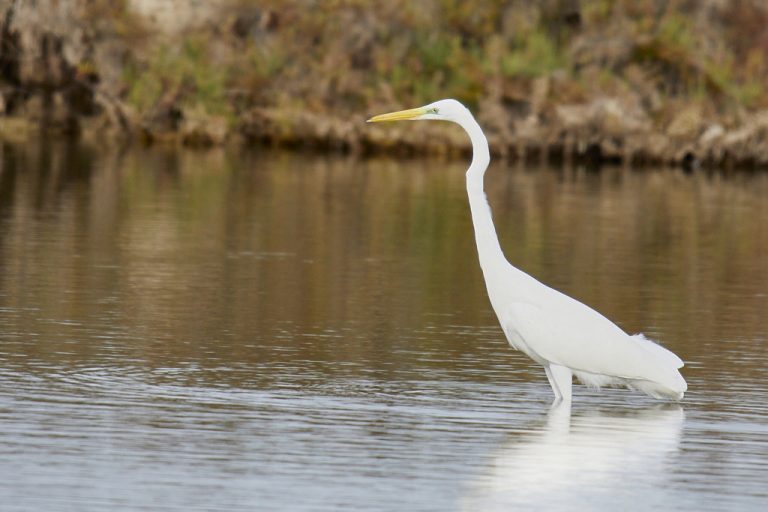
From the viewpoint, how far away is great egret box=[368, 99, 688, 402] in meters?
9.62

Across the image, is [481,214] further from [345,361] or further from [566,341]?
[345,361]

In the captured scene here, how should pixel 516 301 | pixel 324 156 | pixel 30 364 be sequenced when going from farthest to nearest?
pixel 324 156 < pixel 30 364 < pixel 516 301

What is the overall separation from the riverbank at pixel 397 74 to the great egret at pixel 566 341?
2805 centimetres

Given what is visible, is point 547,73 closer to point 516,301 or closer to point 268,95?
A: point 268,95

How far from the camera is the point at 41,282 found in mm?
14453

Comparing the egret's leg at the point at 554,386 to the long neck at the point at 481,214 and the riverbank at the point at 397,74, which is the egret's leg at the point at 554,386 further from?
the riverbank at the point at 397,74

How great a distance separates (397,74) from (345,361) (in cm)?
2975

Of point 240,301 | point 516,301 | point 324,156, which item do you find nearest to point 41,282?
point 240,301

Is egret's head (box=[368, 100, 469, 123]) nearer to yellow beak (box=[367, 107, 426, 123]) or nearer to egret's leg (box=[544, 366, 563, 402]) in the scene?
yellow beak (box=[367, 107, 426, 123])

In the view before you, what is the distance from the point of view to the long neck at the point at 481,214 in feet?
32.7

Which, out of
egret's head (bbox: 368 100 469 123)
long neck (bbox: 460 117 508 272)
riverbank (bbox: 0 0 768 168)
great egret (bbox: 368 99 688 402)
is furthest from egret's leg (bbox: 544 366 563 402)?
riverbank (bbox: 0 0 768 168)

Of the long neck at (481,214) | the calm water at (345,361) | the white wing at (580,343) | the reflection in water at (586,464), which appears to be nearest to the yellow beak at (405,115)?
the long neck at (481,214)

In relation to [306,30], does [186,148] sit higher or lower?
lower

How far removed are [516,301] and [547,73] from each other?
29694 mm
